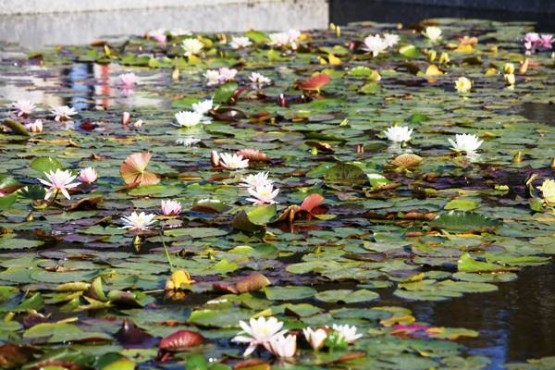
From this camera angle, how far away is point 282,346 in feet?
9.53

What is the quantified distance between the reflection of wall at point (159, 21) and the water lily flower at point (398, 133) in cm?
574

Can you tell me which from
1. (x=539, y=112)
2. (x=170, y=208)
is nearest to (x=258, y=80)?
(x=539, y=112)

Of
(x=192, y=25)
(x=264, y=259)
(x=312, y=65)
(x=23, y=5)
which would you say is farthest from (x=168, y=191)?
(x=23, y=5)

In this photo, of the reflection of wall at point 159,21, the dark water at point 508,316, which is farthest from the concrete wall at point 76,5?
the dark water at point 508,316

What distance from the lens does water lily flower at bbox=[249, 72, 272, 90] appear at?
7.64 meters

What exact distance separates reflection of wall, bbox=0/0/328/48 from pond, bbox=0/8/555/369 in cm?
381

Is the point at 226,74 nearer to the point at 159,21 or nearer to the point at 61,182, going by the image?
the point at 61,182

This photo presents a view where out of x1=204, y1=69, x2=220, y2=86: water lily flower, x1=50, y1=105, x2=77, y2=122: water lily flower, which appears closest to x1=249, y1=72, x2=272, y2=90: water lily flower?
x1=204, y1=69, x2=220, y2=86: water lily flower

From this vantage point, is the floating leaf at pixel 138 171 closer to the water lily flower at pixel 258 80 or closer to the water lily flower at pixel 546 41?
the water lily flower at pixel 258 80

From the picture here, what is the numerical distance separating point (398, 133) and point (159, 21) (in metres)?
7.58

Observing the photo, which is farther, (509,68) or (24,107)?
(509,68)

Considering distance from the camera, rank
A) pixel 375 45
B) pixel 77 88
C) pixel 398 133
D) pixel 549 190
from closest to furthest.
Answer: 1. pixel 549 190
2. pixel 398 133
3. pixel 77 88
4. pixel 375 45

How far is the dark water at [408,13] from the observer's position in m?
12.6

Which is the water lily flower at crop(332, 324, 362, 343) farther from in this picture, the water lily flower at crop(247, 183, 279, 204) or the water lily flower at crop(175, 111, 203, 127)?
the water lily flower at crop(175, 111, 203, 127)
